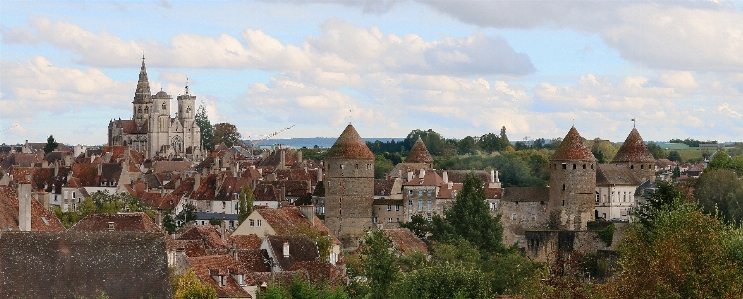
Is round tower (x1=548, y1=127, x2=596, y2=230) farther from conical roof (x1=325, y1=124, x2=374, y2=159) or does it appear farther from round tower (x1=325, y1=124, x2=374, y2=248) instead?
conical roof (x1=325, y1=124, x2=374, y2=159)

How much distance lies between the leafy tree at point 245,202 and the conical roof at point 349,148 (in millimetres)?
6549

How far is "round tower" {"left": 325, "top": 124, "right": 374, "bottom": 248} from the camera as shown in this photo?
9312 cm

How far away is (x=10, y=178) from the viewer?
123875mm

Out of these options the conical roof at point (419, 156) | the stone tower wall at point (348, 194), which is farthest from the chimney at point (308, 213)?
the conical roof at point (419, 156)

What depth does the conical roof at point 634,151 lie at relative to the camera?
335ft

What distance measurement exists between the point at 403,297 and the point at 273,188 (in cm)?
6462

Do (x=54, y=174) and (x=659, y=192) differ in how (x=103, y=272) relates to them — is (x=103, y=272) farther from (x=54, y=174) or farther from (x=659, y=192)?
(x=54, y=174)

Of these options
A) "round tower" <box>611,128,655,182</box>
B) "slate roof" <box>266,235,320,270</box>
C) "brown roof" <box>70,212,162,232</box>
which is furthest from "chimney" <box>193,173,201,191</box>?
"brown roof" <box>70,212,162,232</box>

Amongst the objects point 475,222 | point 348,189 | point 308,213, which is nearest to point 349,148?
point 348,189

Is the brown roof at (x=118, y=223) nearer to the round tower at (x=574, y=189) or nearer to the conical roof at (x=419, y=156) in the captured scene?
the round tower at (x=574, y=189)

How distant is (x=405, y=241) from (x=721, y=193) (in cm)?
2185

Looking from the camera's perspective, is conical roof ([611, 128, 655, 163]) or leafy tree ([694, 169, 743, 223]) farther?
conical roof ([611, 128, 655, 163])

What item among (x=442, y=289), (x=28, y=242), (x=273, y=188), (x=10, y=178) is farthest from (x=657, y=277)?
(x=10, y=178)

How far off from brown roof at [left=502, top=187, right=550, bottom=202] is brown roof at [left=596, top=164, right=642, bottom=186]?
12.8ft
